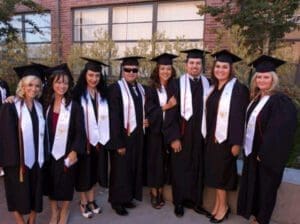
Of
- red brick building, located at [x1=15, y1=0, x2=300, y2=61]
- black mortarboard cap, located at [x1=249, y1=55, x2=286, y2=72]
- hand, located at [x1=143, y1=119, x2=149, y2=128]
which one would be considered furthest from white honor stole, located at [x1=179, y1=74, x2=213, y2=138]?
red brick building, located at [x1=15, y1=0, x2=300, y2=61]

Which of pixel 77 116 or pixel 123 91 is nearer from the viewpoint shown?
pixel 77 116

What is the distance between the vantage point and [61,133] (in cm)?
356

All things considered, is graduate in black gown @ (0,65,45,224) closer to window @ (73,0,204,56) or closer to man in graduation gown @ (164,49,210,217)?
man in graduation gown @ (164,49,210,217)

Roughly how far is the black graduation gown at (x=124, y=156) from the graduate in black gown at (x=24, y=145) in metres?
0.87

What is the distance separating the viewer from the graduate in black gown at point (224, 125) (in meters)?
3.64

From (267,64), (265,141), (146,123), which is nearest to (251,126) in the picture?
(265,141)

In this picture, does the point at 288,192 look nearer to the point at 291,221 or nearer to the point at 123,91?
the point at 291,221

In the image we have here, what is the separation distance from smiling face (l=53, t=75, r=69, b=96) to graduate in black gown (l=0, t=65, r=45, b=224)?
6.3 inches

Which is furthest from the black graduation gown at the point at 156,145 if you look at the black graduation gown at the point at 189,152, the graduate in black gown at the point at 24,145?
the graduate in black gown at the point at 24,145

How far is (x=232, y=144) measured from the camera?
3.64 metres

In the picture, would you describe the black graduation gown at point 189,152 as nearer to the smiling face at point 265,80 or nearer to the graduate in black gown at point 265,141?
the graduate in black gown at point 265,141

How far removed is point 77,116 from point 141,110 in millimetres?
851

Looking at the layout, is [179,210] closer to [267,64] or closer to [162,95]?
[162,95]

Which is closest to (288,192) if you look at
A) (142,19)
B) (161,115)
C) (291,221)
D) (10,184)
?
(291,221)
